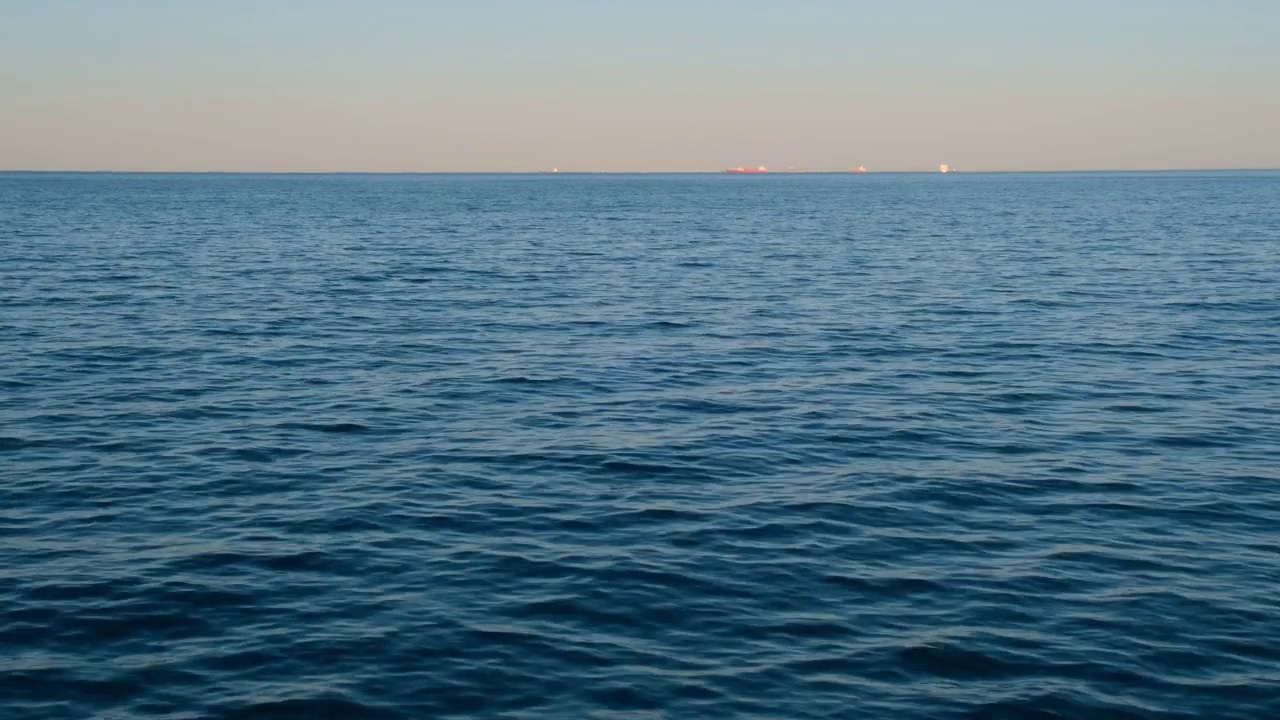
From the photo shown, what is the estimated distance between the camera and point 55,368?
111 feet

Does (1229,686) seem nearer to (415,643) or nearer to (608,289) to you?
(415,643)

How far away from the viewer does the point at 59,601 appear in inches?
671

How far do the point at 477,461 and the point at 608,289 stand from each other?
99.2ft

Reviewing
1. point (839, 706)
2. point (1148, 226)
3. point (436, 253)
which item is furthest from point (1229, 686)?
point (1148, 226)

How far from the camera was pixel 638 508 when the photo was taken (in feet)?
71.2

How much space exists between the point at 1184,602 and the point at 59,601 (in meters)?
14.8

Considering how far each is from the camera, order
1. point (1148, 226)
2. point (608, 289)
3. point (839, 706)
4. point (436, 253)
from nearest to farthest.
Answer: point (839, 706) < point (608, 289) < point (436, 253) < point (1148, 226)

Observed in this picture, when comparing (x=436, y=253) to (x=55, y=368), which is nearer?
(x=55, y=368)

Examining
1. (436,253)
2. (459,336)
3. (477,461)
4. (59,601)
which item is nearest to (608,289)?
(459,336)

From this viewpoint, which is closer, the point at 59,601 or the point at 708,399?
the point at 59,601

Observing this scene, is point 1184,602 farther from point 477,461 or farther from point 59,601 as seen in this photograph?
point 59,601

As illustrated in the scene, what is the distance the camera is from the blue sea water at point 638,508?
1482 centimetres

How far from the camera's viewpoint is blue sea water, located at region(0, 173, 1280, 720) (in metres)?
14.8

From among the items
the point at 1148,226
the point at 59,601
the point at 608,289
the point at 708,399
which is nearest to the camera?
the point at 59,601
